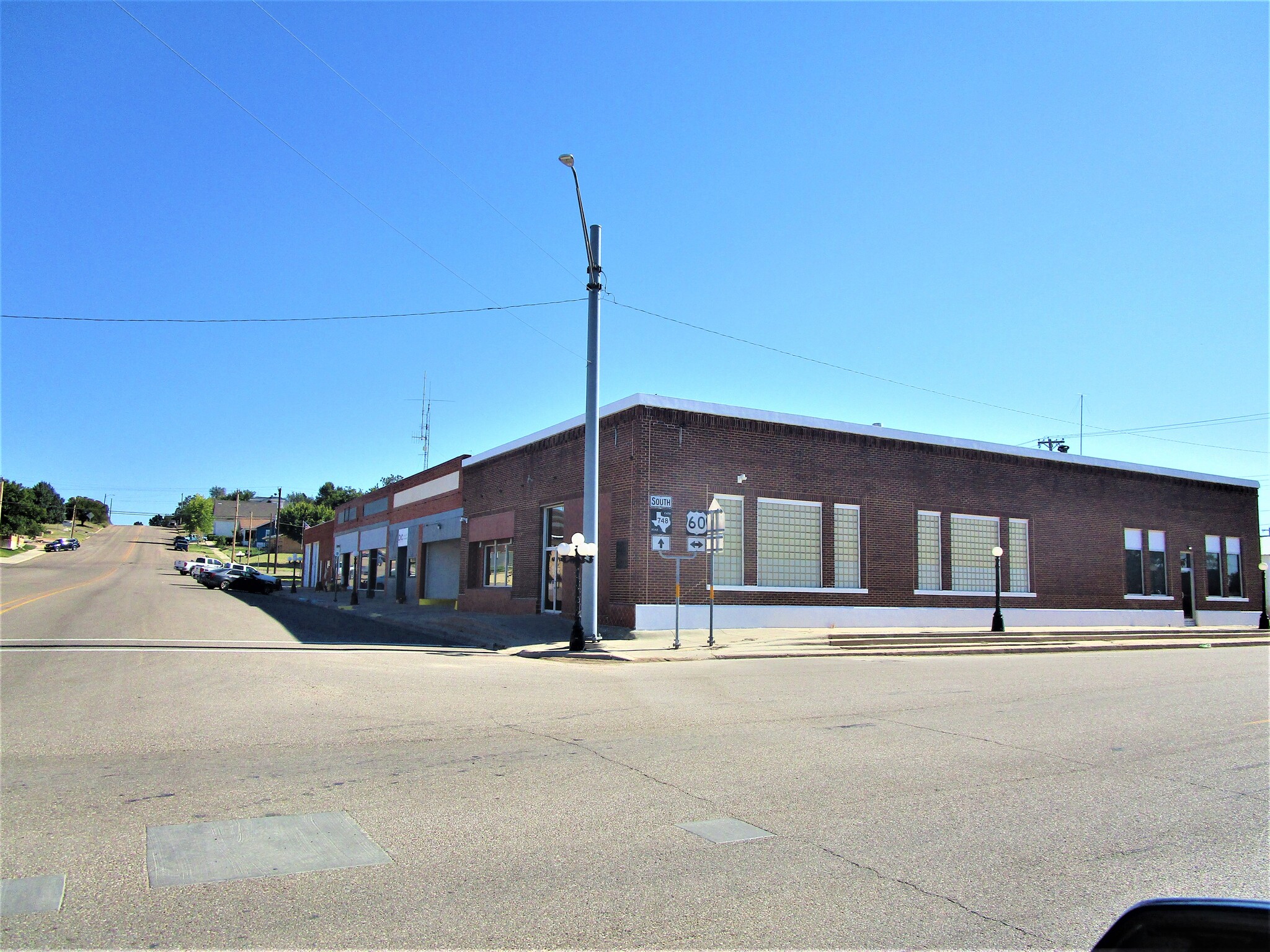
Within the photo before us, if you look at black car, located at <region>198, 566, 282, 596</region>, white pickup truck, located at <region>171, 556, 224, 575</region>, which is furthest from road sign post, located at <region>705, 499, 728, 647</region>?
white pickup truck, located at <region>171, 556, 224, 575</region>

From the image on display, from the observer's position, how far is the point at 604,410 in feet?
86.5

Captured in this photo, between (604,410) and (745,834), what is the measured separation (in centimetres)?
2110

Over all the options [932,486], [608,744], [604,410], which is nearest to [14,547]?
[604,410]

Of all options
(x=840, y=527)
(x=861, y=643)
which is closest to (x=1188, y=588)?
(x=840, y=527)

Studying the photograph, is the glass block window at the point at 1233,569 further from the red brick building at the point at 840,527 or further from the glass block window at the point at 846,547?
the glass block window at the point at 846,547

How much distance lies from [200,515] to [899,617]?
165297 mm

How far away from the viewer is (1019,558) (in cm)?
3288

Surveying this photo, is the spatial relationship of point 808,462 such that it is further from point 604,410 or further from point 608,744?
point 608,744

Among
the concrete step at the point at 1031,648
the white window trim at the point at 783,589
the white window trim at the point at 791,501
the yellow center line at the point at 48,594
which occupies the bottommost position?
the concrete step at the point at 1031,648

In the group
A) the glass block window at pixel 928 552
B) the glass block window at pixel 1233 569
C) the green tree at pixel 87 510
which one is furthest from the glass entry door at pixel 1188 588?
the green tree at pixel 87 510

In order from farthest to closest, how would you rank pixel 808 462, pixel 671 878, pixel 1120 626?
1. pixel 1120 626
2. pixel 808 462
3. pixel 671 878

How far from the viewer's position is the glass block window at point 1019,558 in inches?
1286

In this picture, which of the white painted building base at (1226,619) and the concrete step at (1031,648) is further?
the white painted building base at (1226,619)

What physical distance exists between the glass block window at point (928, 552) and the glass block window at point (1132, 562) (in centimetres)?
1121
